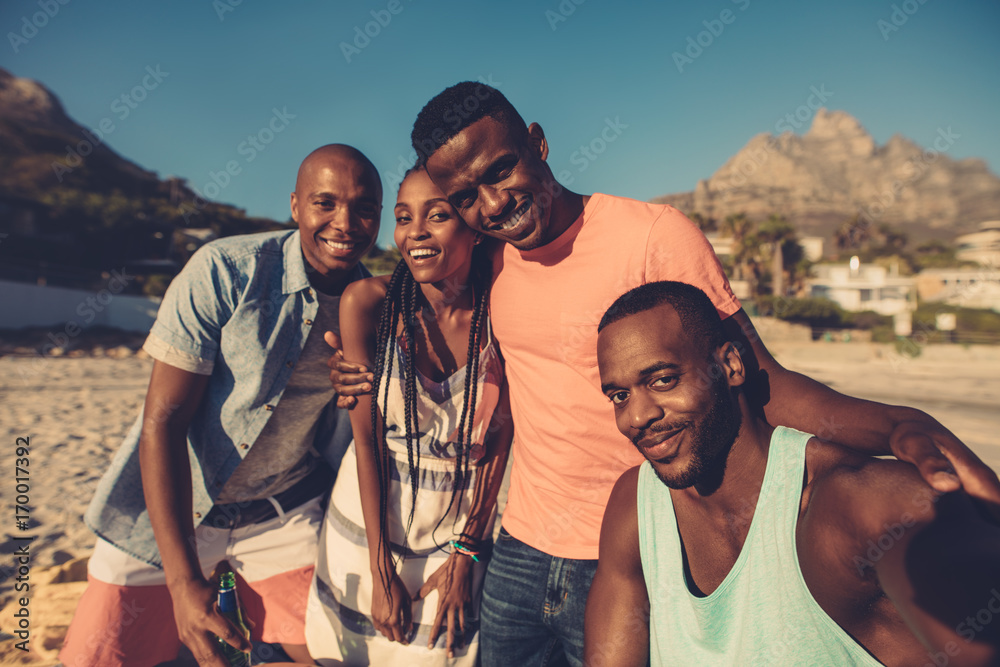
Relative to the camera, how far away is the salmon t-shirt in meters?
2.10

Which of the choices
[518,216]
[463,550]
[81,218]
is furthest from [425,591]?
[81,218]

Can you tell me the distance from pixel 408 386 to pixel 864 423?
1.76 m

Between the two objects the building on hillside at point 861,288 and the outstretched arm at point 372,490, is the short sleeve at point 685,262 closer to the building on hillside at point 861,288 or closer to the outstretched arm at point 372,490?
the outstretched arm at point 372,490

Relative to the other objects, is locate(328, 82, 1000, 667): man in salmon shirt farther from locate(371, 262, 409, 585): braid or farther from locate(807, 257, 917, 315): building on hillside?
locate(807, 257, 917, 315): building on hillside

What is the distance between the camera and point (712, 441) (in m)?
1.80

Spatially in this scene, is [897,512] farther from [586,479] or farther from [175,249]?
[175,249]

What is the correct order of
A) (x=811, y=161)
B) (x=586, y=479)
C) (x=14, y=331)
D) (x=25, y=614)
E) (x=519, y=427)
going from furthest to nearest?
(x=811, y=161) → (x=14, y=331) → (x=25, y=614) → (x=519, y=427) → (x=586, y=479)

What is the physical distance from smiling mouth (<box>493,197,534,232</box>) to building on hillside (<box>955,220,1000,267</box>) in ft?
257

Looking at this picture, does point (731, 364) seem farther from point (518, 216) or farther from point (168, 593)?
point (168, 593)

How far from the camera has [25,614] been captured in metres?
3.70

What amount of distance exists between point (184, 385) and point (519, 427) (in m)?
1.63

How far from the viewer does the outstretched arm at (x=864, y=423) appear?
1.24 meters

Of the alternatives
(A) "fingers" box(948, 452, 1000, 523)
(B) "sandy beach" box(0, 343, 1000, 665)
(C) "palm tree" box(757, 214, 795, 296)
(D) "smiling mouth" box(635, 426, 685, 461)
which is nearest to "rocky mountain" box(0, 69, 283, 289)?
(B) "sandy beach" box(0, 343, 1000, 665)

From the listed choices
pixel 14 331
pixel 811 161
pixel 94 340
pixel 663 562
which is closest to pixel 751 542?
pixel 663 562
